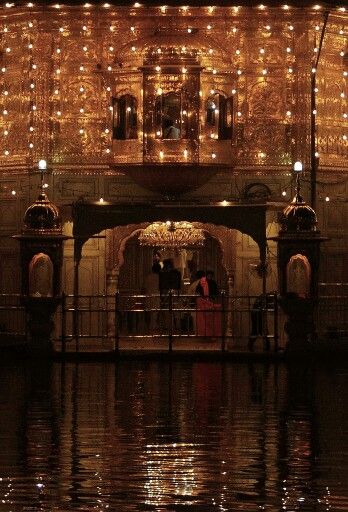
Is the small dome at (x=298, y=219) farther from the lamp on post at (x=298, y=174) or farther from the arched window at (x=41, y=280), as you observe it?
the arched window at (x=41, y=280)

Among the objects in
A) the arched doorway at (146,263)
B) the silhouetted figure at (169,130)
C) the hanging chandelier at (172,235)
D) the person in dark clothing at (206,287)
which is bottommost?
the person in dark clothing at (206,287)

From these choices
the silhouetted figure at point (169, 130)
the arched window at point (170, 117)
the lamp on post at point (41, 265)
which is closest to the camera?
the lamp on post at point (41, 265)

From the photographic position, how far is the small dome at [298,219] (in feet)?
123

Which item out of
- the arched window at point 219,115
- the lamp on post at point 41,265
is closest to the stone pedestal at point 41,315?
the lamp on post at point 41,265

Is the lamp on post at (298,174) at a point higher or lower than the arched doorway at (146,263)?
higher

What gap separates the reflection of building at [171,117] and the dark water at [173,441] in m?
9.22

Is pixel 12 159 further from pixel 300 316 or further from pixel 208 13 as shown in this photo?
pixel 300 316

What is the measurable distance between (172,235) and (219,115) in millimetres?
2876

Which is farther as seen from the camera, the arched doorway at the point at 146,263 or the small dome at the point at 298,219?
the arched doorway at the point at 146,263

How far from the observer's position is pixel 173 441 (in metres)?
20.7

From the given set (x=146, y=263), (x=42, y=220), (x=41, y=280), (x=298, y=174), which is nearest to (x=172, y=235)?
(x=298, y=174)

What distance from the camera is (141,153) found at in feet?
130

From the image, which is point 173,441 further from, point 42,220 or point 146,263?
point 146,263

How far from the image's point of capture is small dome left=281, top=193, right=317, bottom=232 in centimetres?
3750
